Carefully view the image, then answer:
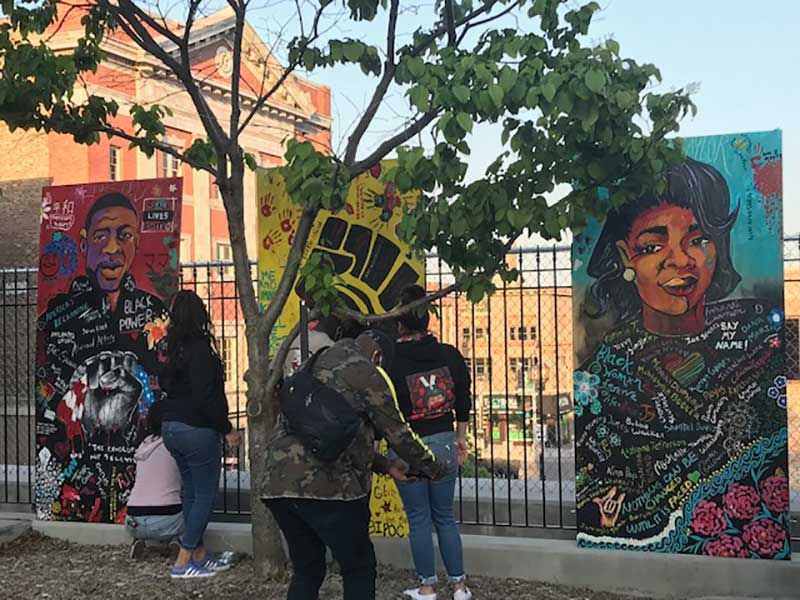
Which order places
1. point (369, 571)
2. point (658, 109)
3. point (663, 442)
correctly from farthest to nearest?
1. point (663, 442)
2. point (658, 109)
3. point (369, 571)

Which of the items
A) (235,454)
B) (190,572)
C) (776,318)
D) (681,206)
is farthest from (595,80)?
(235,454)

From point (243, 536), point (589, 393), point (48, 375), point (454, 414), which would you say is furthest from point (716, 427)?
point (48, 375)

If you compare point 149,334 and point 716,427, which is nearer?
point 716,427

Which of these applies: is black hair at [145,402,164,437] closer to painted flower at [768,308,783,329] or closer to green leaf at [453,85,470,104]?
green leaf at [453,85,470,104]

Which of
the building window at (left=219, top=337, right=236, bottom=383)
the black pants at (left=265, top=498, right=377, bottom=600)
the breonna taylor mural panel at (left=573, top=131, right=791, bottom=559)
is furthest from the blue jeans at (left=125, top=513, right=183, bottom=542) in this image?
the breonna taylor mural panel at (left=573, top=131, right=791, bottom=559)

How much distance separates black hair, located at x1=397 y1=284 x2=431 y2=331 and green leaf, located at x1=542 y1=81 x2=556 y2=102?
147 cm

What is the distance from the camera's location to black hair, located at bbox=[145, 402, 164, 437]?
6428 mm

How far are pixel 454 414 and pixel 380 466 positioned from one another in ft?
4.30

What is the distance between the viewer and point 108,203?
732cm

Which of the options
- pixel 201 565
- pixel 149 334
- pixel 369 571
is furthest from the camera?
pixel 149 334

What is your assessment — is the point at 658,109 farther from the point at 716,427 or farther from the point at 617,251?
the point at 716,427

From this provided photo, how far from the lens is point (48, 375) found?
7.54m

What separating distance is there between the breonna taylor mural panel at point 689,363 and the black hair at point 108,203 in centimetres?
354

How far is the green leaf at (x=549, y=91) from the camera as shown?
4.50 meters
